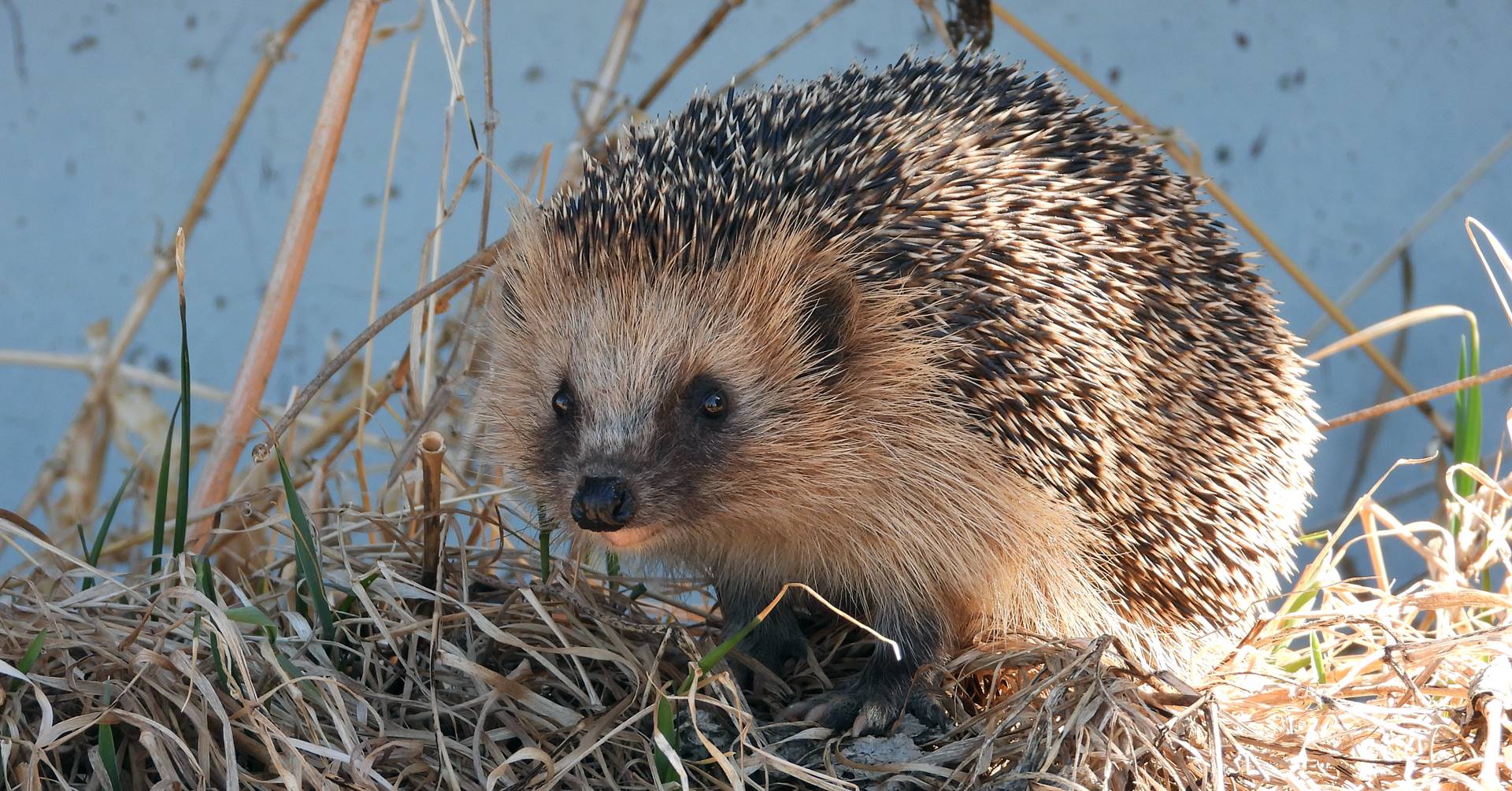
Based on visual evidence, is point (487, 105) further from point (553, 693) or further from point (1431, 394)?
point (1431, 394)

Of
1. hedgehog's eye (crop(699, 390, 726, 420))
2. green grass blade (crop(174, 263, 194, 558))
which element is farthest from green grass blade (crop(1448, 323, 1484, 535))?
green grass blade (crop(174, 263, 194, 558))

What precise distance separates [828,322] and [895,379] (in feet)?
0.48

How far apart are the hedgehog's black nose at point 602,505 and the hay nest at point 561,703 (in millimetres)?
234

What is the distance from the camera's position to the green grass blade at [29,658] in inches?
75.9

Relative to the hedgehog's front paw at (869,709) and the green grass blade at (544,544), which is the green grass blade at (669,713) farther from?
the green grass blade at (544,544)

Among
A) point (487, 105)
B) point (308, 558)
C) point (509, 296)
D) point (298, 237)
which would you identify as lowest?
point (308, 558)

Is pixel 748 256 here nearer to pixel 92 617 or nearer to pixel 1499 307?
pixel 92 617

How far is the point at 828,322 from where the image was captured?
227 cm

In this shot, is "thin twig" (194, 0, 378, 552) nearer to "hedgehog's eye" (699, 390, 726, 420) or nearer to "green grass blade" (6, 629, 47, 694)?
"green grass blade" (6, 629, 47, 694)

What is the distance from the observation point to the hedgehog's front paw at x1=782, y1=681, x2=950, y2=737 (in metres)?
2.19

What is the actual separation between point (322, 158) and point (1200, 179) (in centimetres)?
167

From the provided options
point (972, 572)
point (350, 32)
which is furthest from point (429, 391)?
point (972, 572)

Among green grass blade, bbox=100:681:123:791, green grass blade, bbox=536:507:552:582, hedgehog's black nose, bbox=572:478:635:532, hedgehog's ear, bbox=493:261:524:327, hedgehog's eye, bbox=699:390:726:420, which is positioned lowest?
green grass blade, bbox=100:681:123:791

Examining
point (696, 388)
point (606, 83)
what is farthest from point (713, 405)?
point (606, 83)
